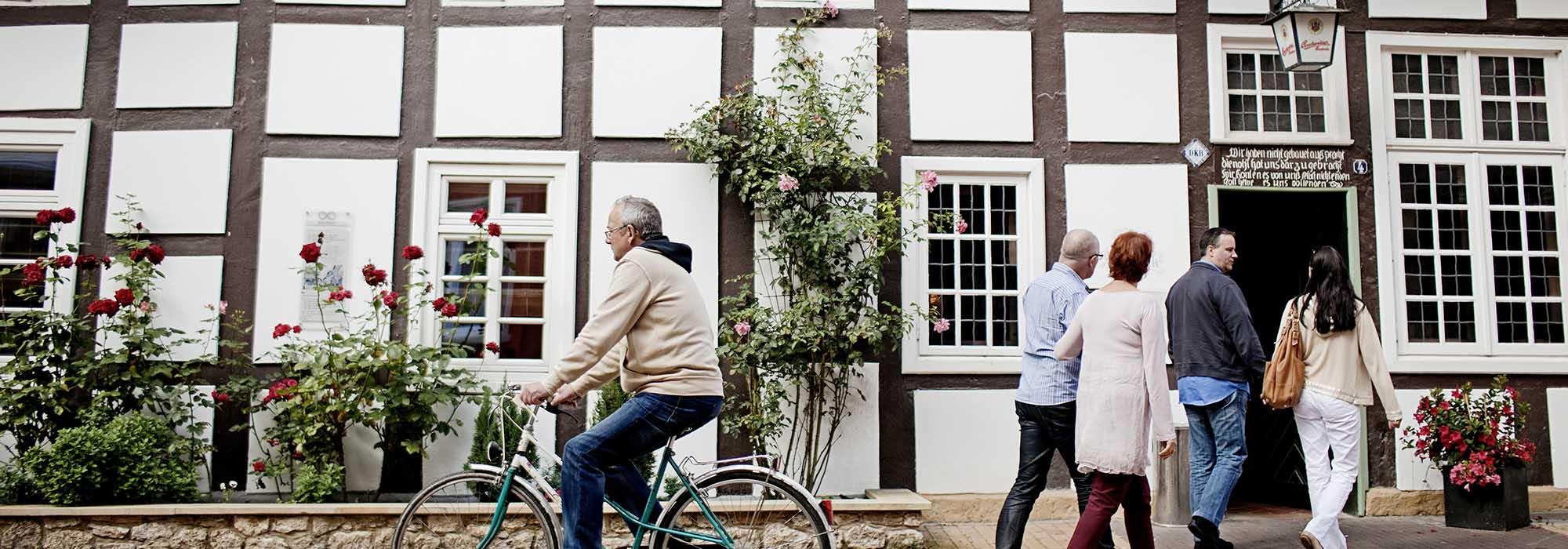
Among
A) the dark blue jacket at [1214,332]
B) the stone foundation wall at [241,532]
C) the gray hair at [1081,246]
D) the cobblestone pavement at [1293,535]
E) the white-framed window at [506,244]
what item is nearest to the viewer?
the gray hair at [1081,246]

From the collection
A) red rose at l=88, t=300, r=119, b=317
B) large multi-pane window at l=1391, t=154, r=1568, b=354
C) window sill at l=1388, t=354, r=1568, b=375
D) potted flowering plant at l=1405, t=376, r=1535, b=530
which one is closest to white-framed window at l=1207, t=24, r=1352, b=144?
large multi-pane window at l=1391, t=154, r=1568, b=354

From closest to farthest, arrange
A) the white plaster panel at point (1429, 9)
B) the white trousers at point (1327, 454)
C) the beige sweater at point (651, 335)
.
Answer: the beige sweater at point (651, 335) < the white trousers at point (1327, 454) < the white plaster panel at point (1429, 9)

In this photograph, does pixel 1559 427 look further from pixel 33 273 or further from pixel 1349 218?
pixel 33 273

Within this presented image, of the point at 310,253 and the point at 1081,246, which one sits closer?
the point at 1081,246

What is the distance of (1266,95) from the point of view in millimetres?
7328

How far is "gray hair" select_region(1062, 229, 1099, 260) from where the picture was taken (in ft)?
16.1

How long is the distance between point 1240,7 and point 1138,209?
1.61 metres

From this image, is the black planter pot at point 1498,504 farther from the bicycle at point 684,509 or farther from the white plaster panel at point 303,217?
the white plaster panel at point 303,217

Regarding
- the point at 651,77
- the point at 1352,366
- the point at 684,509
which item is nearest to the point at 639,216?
the point at 684,509

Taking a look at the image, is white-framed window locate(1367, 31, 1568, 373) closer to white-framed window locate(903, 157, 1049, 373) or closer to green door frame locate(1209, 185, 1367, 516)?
green door frame locate(1209, 185, 1367, 516)

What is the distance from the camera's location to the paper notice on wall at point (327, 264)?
684 cm

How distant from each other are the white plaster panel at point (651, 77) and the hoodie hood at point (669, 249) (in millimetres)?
2726

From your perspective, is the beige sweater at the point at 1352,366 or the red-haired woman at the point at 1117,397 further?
the beige sweater at the point at 1352,366

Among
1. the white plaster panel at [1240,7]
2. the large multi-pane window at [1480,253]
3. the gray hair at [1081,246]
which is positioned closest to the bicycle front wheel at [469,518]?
the gray hair at [1081,246]
